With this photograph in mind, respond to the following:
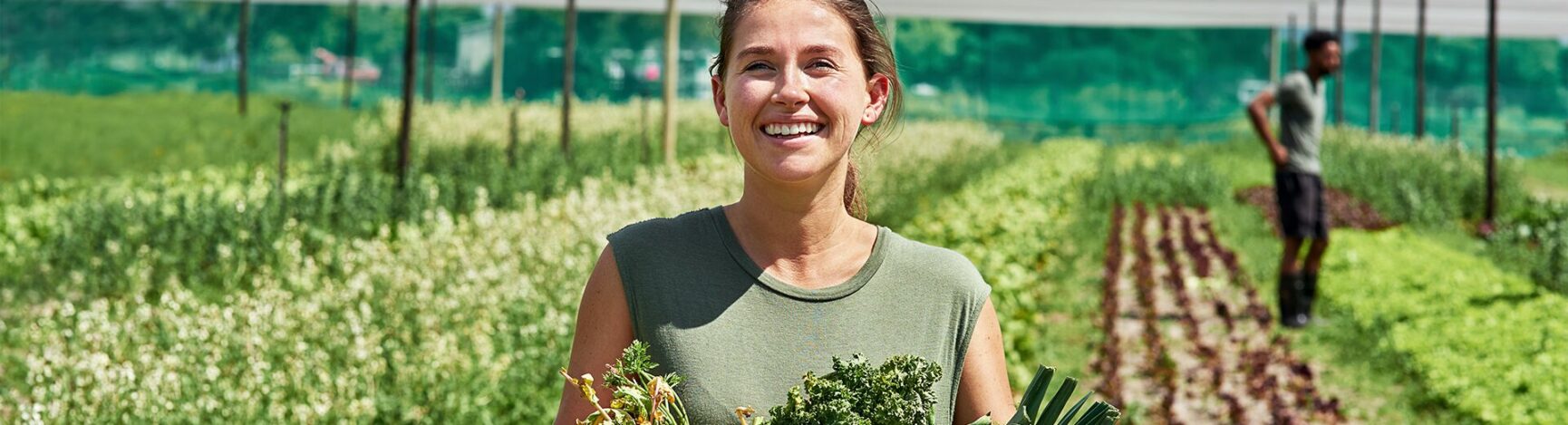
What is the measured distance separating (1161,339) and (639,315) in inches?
222

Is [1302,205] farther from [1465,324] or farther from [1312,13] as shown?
[1312,13]

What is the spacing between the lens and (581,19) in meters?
31.0

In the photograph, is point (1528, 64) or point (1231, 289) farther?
point (1528, 64)

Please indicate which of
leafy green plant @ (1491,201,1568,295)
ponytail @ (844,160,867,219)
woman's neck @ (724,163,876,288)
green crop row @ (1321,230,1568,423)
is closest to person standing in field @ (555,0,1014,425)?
woman's neck @ (724,163,876,288)

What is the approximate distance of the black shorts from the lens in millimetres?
6859

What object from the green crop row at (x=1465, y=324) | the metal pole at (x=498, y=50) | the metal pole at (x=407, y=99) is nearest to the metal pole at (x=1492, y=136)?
the green crop row at (x=1465, y=324)

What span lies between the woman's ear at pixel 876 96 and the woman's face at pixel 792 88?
80mm

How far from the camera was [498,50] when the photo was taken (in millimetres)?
25562

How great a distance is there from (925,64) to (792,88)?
32771mm

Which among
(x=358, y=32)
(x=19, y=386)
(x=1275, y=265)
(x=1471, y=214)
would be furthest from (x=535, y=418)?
(x=358, y=32)

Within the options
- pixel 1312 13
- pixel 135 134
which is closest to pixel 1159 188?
pixel 135 134

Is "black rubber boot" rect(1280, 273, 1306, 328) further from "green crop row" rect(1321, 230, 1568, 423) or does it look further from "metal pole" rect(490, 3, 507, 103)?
"metal pole" rect(490, 3, 507, 103)

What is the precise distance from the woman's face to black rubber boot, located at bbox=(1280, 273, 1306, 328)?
5.97 meters

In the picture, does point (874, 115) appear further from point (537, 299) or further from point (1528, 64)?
point (1528, 64)
